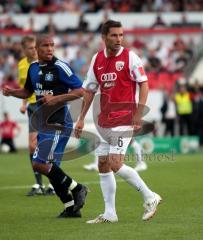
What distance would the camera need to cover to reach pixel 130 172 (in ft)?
33.4

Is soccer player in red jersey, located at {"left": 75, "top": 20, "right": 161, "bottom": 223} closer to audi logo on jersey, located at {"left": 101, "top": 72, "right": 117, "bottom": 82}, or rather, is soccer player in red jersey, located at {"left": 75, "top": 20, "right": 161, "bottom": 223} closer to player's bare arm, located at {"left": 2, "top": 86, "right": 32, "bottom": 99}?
audi logo on jersey, located at {"left": 101, "top": 72, "right": 117, "bottom": 82}

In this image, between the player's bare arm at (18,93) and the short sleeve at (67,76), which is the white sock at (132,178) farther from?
the player's bare arm at (18,93)

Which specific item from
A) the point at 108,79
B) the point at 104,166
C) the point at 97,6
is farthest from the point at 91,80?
the point at 97,6

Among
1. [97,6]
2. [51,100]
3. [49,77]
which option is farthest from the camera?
[97,6]

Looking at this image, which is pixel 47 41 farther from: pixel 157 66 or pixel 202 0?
pixel 202 0

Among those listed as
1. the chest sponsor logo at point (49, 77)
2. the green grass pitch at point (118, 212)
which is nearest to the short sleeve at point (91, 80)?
the chest sponsor logo at point (49, 77)

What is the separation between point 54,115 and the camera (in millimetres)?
11352

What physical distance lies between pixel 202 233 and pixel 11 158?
1492cm

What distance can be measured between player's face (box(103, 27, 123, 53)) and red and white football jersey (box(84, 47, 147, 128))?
0.11 m

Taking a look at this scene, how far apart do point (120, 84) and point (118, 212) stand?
1.92 metres

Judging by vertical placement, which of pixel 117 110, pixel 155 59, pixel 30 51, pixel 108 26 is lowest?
pixel 155 59

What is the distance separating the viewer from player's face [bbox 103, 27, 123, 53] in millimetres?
10109

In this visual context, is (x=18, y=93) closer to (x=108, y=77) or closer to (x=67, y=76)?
(x=67, y=76)

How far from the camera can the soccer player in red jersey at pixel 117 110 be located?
33.2 feet
